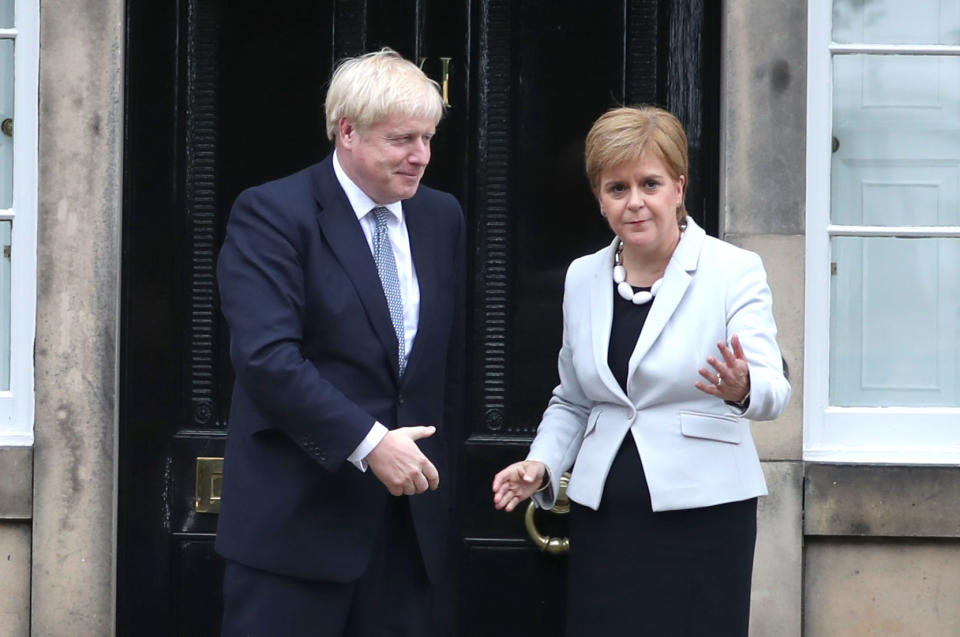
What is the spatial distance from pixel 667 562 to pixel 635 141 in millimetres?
942

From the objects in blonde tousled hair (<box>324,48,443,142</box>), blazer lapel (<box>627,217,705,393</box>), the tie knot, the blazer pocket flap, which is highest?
blonde tousled hair (<box>324,48,443,142</box>)

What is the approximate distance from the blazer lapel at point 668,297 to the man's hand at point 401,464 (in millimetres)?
524

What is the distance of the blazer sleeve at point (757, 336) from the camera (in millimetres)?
3000

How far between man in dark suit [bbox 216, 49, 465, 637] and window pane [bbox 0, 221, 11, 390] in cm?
153

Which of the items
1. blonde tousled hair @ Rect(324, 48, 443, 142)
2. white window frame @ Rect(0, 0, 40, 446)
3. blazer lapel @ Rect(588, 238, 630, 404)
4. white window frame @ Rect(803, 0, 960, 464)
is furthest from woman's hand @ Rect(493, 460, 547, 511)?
white window frame @ Rect(0, 0, 40, 446)

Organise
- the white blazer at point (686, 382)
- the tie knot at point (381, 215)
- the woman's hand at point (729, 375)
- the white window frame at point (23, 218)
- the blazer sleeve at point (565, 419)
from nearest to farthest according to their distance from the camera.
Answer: the woman's hand at point (729, 375) < the white blazer at point (686, 382) < the tie knot at point (381, 215) < the blazer sleeve at point (565, 419) < the white window frame at point (23, 218)

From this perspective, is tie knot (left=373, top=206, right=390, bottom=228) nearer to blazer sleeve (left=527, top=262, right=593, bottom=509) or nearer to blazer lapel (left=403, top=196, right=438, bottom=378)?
blazer lapel (left=403, top=196, right=438, bottom=378)

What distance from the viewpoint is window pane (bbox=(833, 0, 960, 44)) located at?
4.43 meters

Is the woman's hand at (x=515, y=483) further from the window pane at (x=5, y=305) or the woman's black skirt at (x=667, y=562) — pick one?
the window pane at (x=5, y=305)

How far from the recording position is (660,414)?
321 centimetres

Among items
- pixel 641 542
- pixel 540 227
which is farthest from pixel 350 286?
pixel 540 227

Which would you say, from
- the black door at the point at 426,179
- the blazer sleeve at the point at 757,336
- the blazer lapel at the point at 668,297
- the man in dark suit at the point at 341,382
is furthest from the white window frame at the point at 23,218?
the blazer sleeve at the point at 757,336

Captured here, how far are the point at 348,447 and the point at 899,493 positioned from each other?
6.49 feet

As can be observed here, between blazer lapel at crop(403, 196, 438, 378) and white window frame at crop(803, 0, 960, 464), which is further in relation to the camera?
white window frame at crop(803, 0, 960, 464)
